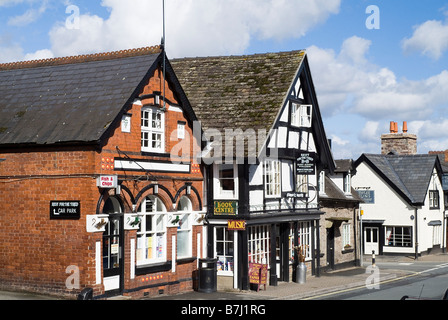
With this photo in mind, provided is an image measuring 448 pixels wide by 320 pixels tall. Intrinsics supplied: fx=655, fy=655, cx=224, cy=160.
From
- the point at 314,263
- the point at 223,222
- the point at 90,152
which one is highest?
the point at 90,152

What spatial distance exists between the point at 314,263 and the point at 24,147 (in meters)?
15.5

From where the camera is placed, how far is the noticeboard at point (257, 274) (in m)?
24.8

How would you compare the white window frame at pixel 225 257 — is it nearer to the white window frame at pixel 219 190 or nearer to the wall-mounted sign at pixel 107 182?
the white window frame at pixel 219 190

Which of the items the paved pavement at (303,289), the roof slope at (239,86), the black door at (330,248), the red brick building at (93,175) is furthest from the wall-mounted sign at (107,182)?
the black door at (330,248)

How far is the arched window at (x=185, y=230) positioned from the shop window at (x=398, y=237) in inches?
993

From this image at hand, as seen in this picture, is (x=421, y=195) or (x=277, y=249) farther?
(x=421, y=195)

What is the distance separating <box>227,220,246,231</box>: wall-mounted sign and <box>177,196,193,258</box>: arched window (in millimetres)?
1497

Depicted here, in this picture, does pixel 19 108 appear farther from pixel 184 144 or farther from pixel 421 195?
pixel 421 195

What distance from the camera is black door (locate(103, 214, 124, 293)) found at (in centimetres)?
2048

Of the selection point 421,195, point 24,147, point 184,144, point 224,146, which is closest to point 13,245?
point 24,147

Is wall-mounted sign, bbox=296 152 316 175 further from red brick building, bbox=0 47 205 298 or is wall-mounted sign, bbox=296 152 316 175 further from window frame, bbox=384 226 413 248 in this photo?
window frame, bbox=384 226 413 248

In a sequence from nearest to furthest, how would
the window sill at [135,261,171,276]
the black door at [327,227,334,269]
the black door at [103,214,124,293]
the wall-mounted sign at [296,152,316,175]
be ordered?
1. the black door at [103,214,124,293]
2. the window sill at [135,261,171,276]
3. the wall-mounted sign at [296,152,316,175]
4. the black door at [327,227,334,269]

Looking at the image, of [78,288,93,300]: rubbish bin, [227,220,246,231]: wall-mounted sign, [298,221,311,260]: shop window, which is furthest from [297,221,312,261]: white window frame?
[78,288,93,300]: rubbish bin

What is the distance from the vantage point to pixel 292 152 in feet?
93.2
